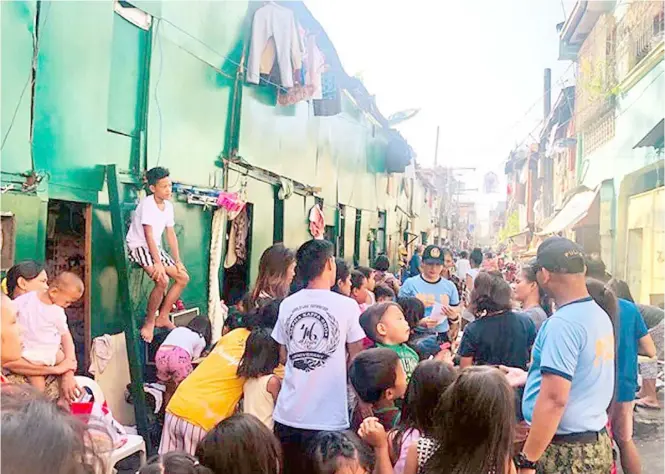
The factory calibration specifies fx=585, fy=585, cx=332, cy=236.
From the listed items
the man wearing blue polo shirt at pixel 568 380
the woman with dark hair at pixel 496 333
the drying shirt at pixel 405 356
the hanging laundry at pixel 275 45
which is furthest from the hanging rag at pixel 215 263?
the man wearing blue polo shirt at pixel 568 380

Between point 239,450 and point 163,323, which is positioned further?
point 163,323

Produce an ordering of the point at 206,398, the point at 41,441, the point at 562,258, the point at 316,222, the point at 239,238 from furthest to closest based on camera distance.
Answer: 1. the point at 316,222
2. the point at 239,238
3. the point at 206,398
4. the point at 562,258
5. the point at 41,441

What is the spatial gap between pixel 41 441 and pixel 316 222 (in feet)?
32.3

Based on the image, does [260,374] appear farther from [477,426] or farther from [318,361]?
[477,426]

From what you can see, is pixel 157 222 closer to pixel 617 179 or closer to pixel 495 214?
pixel 617 179

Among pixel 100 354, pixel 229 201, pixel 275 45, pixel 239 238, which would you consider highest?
pixel 275 45

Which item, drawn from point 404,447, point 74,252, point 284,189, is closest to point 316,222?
point 284,189

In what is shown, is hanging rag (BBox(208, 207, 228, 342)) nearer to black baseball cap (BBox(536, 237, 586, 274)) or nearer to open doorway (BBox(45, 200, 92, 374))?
open doorway (BBox(45, 200, 92, 374))

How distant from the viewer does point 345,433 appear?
292 centimetres

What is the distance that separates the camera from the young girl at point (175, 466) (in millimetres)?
2246

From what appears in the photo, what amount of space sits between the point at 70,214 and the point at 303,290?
9.38 ft

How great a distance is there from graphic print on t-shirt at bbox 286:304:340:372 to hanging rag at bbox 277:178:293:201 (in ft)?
20.1

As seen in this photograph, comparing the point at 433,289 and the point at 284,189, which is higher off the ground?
the point at 284,189

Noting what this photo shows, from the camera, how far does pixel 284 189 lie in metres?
9.41
